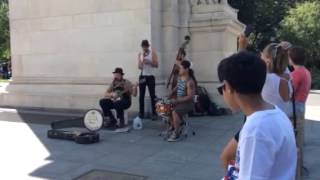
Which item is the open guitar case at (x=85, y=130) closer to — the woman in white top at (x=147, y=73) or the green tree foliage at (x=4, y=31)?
the woman in white top at (x=147, y=73)

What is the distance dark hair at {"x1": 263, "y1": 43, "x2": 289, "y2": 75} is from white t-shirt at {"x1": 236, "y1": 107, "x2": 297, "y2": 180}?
297 centimetres

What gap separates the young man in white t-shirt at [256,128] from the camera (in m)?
1.86

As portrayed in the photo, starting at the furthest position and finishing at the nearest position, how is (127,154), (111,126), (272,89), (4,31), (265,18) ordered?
(4,31) < (265,18) < (111,126) < (127,154) < (272,89)

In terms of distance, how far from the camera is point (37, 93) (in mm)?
12547

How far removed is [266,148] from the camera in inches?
72.7

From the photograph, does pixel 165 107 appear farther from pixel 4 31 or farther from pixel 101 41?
pixel 4 31

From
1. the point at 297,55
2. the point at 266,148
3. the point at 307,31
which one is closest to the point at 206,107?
the point at 297,55

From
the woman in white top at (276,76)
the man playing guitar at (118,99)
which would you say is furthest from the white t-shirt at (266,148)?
the man playing guitar at (118,99)

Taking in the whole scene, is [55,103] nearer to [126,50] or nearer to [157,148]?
[126,50]

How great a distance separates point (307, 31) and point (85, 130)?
1148 inches

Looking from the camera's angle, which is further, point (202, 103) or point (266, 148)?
point (202, 103)

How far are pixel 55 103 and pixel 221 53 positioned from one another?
14.6 ft

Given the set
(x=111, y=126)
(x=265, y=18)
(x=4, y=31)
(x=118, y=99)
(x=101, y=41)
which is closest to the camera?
(x=118, y=99)

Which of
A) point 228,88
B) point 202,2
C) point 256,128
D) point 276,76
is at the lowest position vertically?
point 276,76
